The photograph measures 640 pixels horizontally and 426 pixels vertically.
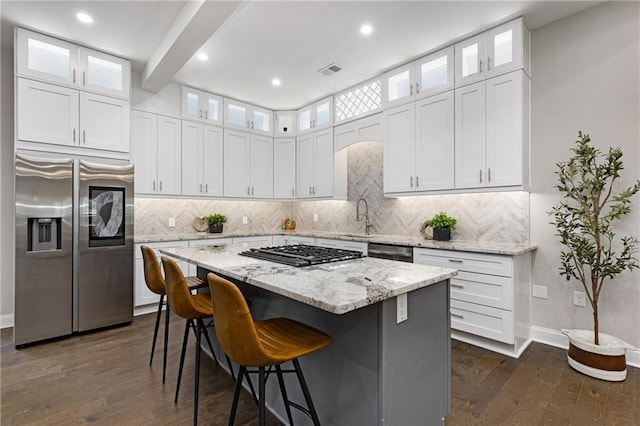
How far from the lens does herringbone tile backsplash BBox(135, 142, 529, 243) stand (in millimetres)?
3322

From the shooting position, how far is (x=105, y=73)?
3.54 metres

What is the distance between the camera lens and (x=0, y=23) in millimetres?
2949

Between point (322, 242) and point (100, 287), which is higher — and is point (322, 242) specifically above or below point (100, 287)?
above

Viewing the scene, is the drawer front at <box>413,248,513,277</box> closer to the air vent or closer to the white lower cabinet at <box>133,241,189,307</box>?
the air vent

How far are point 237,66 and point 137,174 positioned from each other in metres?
1.85

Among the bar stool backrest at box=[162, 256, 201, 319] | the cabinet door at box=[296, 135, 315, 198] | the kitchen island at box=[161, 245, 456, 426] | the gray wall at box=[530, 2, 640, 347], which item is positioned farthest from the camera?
the cabinet door at box=[296, 135, 315, 198]

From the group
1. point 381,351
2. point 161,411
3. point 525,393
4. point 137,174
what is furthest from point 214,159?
point 525,393

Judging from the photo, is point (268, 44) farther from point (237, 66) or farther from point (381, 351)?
point (381, 351)

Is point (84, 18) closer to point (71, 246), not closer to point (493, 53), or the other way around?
point (71, 246)

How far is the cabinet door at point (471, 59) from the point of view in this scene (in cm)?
311

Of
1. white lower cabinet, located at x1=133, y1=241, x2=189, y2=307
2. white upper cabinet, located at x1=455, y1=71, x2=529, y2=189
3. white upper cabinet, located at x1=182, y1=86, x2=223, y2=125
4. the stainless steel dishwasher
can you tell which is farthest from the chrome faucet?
white lower cabinet, located at x1=133, y1=241, x2=189, y2=307

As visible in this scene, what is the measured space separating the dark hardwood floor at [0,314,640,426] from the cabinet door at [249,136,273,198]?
2.87 meters

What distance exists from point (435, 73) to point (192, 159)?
336 cm

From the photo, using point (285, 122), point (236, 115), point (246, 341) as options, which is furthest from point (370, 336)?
point (285, 122)
